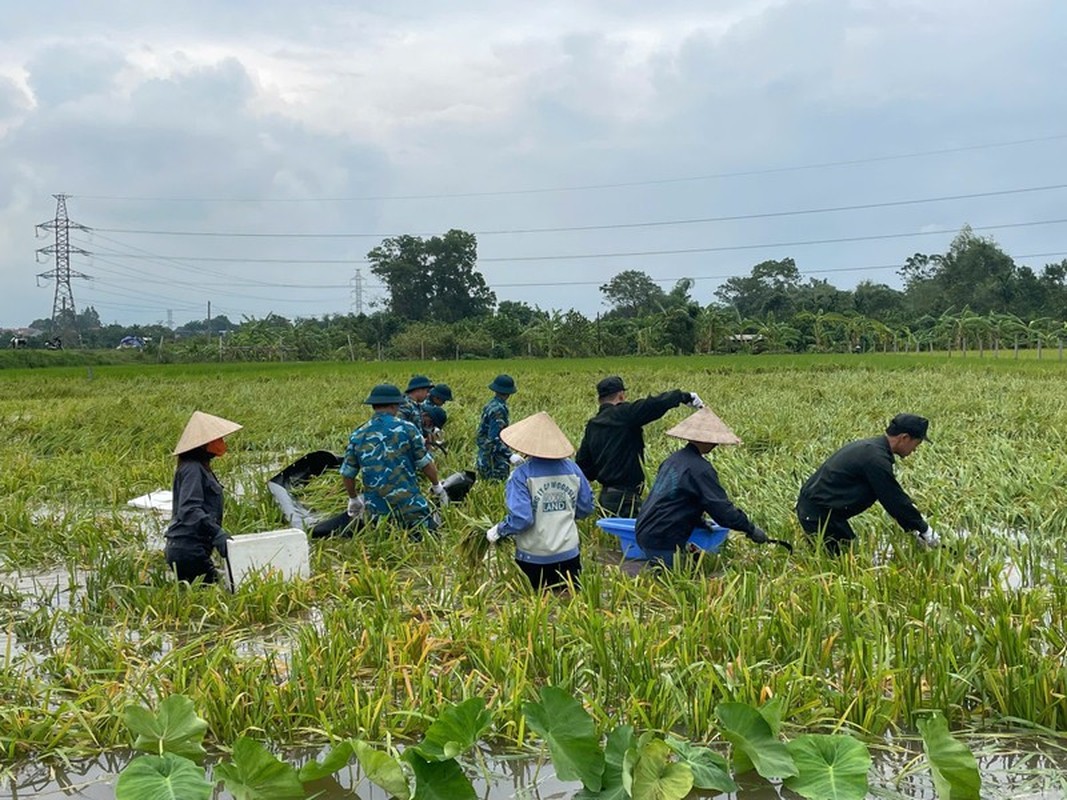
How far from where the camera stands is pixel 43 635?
385cm

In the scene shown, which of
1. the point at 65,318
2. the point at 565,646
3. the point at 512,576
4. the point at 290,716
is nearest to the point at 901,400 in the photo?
the point at 512,576

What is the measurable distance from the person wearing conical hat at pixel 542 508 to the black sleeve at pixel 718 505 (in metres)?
0.66

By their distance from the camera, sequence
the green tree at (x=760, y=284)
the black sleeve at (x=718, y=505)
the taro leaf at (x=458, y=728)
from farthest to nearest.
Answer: the green tree at (x=760, y=284) < the black sleeve at (x=718, y=505) < the taro leaf at (x=458, y=728)

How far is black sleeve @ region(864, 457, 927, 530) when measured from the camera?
14.2 feet

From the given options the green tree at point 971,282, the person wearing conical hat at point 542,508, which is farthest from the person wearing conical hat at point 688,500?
the green tree at point 971,282

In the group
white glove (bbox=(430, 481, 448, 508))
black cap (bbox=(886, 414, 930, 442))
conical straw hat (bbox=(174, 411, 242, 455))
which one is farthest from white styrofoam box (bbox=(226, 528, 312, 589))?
black cap (bbox=(886, 414, 930, 442))

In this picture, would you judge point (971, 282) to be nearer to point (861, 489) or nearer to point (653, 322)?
point (653, 322)

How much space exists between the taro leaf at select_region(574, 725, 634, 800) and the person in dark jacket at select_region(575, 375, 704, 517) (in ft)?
10.7

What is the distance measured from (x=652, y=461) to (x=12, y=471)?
5724 millimetres

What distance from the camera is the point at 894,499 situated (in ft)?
14.2

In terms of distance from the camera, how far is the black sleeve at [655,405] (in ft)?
18.0

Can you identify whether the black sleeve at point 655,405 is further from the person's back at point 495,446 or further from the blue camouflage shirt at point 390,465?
the person's back at point 495,446

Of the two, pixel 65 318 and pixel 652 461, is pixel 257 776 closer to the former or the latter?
pixel 652 461

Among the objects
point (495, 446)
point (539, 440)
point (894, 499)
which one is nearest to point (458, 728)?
point (539, 440)
